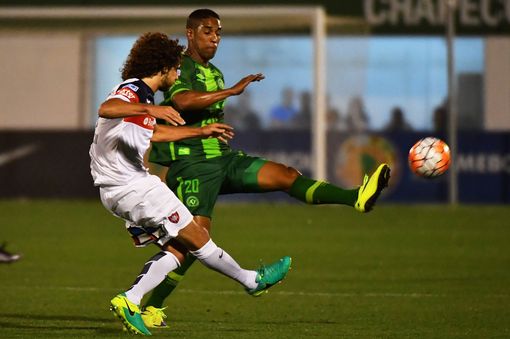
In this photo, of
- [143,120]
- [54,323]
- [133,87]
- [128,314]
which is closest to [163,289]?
[54,323]

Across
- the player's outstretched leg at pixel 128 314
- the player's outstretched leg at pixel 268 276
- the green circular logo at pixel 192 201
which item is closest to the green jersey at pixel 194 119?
the green circular logo at pixel 192 201

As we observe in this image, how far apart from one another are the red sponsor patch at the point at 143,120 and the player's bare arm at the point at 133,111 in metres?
0.14

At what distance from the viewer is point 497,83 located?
2633 centimetres

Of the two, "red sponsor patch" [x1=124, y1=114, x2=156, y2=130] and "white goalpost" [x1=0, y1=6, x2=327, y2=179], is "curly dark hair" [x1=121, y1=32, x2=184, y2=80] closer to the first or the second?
"red sponsor patch" [x1=124, y1=114, x2=156, y2=130]

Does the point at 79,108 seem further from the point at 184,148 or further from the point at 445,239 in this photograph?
A: the point at 184,148

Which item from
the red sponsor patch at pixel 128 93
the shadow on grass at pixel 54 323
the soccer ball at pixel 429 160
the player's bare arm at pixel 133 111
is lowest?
the shadow on grass at pixel 54 323

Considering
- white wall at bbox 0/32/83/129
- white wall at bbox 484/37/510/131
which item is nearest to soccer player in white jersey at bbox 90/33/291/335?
white wall at bbox 484/37/510/131

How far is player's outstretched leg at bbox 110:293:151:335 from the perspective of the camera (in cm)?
821

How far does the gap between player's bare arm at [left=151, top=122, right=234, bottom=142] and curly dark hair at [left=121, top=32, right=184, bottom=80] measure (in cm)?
42

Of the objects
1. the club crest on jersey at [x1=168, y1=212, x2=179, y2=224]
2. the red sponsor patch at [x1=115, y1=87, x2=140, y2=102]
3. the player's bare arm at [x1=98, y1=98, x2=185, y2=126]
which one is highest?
the red sponsor patch at [x1=115, y1=87, x2=140, y2=102]

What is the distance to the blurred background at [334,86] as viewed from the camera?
24.2 m

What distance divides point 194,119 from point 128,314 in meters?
1.81

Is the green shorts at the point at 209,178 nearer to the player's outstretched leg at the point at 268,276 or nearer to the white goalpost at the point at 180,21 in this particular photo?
the player's outstretched leg at the point at 268,276

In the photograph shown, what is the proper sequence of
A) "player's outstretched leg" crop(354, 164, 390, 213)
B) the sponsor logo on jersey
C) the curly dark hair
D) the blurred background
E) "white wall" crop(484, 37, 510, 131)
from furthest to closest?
"white wall" crop(484, 37, 510, 131) < the blurred background < "player's outstretched leg" crop(354, 164, 390, 213) < the curly dark hair < the sponsor logo on jersey
